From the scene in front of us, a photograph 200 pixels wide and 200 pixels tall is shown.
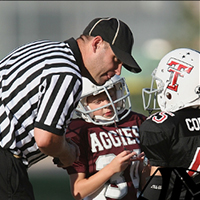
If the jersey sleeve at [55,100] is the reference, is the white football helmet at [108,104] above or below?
below

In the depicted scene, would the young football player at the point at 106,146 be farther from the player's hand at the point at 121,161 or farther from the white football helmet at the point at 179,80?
the white football helmet at the point at 179,80

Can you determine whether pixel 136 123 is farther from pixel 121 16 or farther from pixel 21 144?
pixel 121 16

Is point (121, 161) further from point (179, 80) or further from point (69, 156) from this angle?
point (179, 80)

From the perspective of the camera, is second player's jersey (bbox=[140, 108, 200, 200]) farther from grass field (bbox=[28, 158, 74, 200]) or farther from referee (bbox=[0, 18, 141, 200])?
grass field (bbox=[28, 158, 74, 200])

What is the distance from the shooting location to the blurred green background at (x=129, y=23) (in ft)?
38.2

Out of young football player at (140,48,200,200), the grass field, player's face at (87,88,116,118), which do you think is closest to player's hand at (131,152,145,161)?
young football player at (140,48,200,200)

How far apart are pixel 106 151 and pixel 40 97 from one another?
827mm

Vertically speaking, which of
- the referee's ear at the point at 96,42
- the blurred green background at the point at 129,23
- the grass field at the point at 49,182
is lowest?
the grass field at the point at 49,182

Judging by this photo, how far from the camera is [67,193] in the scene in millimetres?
6320

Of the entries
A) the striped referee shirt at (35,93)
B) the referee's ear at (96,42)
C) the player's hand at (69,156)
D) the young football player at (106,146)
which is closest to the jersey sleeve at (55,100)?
the striped referee shirt at (35,93)

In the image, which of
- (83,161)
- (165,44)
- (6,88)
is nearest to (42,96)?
(6,88)

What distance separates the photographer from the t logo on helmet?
8.99 ft

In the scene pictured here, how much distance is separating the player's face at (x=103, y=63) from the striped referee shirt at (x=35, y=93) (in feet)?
0.39

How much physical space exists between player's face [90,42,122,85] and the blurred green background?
7.67 m
